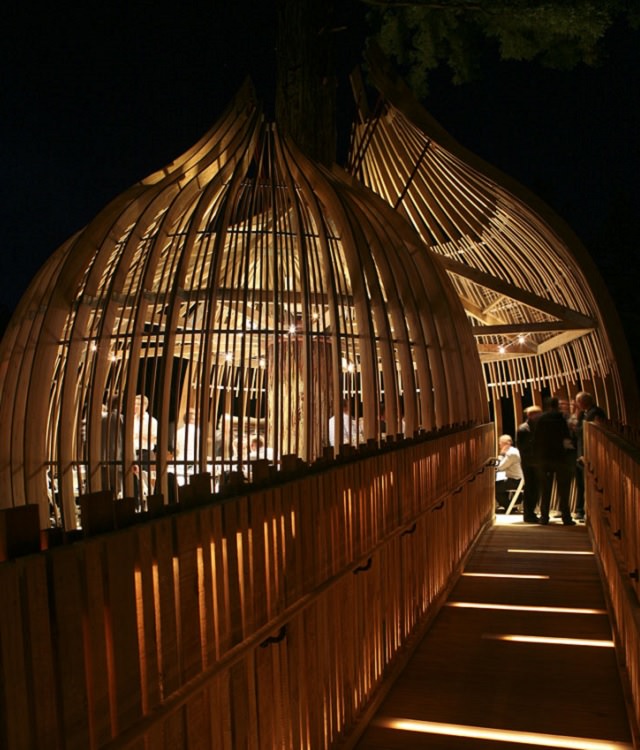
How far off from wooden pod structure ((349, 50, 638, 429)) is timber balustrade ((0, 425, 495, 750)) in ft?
12.7

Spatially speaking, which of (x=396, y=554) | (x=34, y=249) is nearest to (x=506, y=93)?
(x=34, y=249)

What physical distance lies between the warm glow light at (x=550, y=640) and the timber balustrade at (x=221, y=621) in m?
0.63

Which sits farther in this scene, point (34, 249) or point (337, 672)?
point (34, 249)

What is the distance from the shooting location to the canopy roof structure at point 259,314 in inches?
186

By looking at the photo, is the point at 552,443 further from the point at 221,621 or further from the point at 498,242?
the point at 221,621

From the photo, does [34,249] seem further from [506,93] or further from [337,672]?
[337,672]

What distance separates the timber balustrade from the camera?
4.46ft

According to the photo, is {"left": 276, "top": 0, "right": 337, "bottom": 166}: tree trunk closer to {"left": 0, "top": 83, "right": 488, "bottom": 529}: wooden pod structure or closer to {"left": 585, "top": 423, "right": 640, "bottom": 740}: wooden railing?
{"left": 0, "top": 83, "right": 488, "bottom": 529}: wooden pod structure

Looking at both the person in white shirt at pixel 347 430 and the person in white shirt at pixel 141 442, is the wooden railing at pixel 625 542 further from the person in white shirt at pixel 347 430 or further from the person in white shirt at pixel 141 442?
the person in white shirt at pixel 141 442

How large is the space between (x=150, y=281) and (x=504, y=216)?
3.88m

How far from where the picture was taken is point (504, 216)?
7.73 meters

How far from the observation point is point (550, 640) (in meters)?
4.17

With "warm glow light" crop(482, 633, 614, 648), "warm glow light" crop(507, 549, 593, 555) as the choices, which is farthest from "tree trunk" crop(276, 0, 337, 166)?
"warm glow light" crop(482, 633, 614, 648)

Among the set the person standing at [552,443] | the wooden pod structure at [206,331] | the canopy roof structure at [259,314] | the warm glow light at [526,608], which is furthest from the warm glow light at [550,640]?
the person standing at [552,443]
